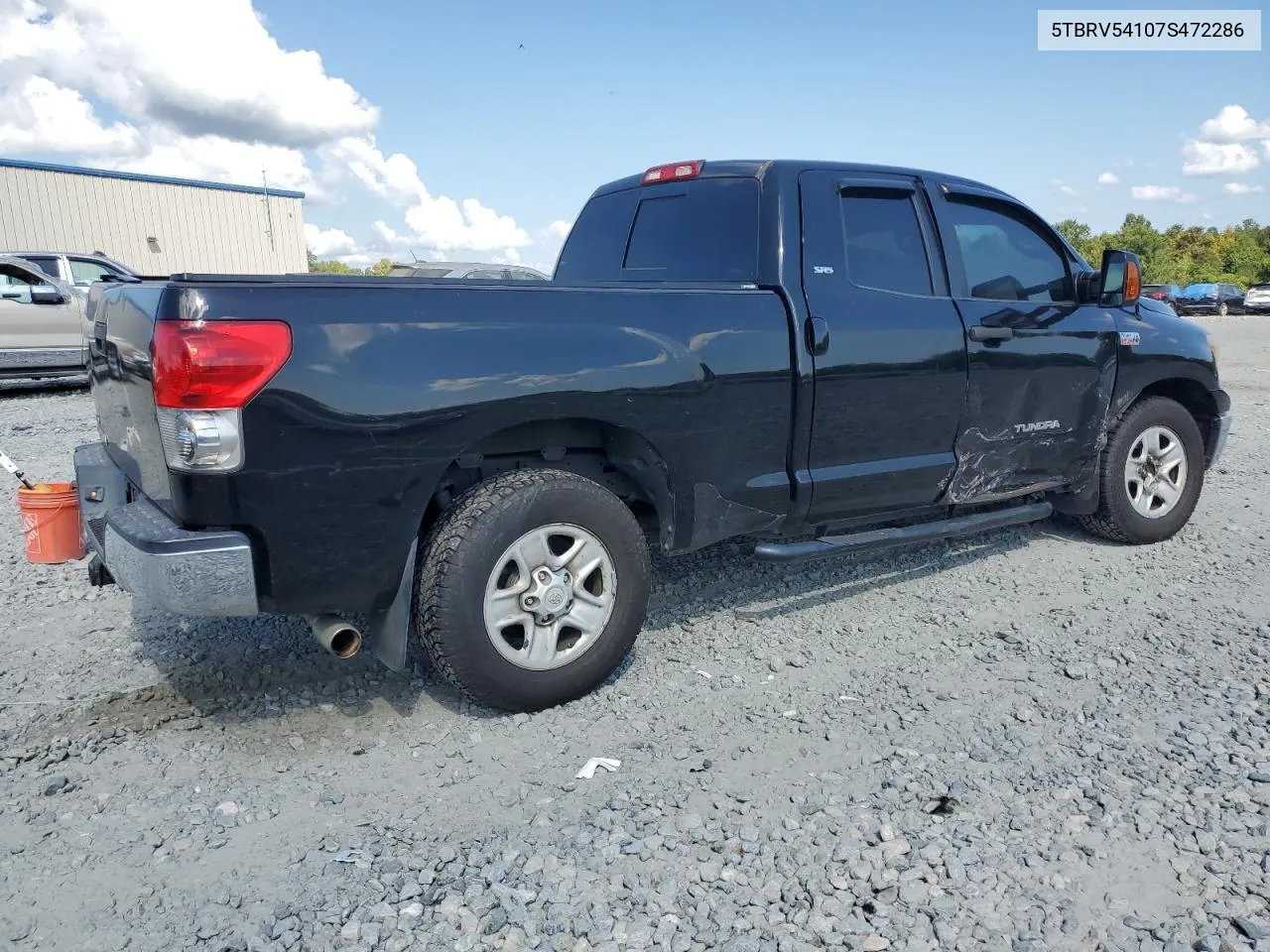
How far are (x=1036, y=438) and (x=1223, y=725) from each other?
5.80 feet

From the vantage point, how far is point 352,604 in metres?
2.96

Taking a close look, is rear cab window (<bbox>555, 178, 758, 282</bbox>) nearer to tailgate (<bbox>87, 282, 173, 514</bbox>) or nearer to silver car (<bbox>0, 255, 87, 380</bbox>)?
tailgate (<bbox>87, 282, 173, 514</bbox>)

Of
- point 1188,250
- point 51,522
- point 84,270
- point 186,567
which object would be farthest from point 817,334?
point 1188,250

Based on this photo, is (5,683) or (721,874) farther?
(5,683)

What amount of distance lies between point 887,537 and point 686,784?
5.50 ft

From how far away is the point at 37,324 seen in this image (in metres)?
11.9

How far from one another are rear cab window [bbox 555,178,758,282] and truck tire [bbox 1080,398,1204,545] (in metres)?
2.53

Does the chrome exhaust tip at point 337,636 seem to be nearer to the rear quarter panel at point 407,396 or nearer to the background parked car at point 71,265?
the rear quarter panel at point 407,396

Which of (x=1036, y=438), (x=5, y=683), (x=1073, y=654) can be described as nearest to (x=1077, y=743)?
(x=1073, y=654)

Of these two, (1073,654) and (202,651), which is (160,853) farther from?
(1073,654)

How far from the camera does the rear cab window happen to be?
3977 millimetres

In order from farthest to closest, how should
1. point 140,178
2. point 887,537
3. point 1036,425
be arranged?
point 140,178 < point 1036,425 < point 887,537

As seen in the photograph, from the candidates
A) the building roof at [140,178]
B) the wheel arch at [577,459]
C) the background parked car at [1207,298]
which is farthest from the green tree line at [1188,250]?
the wheel arch at [577,459]

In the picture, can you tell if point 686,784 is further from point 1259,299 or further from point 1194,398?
point 1259,299
